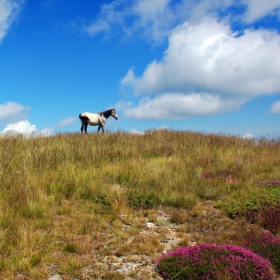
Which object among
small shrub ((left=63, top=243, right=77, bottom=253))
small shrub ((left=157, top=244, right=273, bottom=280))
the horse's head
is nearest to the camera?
small shrub ((left=157, top=244, right=273, bottom=280))

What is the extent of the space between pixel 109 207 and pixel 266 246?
10.3ft

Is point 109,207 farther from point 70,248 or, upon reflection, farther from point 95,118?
point 95,118

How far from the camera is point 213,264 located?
12.5ft

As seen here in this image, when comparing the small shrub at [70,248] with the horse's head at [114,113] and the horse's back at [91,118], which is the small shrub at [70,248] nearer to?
the horse's back at [91,118]

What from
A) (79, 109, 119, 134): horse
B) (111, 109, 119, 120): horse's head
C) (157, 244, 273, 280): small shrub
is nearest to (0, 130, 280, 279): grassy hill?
(157, 244, 273, 280): small shrub

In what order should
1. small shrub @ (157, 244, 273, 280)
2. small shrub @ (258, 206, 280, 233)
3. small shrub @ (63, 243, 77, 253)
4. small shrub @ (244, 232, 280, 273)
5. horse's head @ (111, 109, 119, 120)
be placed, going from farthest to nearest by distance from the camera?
horse's head @ (111, 109, 119, 120), small shrub @ (258, 206, 280, 233), small shrub @ (63, 243, 77, 253), small shrub @ (244, 232, 280, 273), small shrub @ (157, 244, 273, 280)

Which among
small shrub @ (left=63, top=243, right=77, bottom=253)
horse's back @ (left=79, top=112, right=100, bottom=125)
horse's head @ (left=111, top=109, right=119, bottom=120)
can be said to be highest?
horse's head @ (left=111, top=109, right=119, bottom=120)

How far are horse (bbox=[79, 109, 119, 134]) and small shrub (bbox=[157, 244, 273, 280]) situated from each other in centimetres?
1733

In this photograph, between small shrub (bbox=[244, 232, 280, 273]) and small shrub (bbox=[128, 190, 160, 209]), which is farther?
small shrub (bbox=[128, 190, 160, 209])

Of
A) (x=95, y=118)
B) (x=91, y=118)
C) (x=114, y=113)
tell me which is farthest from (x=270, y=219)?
(x=114, y=113)

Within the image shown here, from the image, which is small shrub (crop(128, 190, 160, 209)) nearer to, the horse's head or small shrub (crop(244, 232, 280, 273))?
small shrub (crop(244, 232, 280, 273))

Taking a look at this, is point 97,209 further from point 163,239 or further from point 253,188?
point 253,188

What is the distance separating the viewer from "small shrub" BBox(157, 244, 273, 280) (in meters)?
3.66

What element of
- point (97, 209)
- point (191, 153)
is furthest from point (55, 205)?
point (191, 153)
